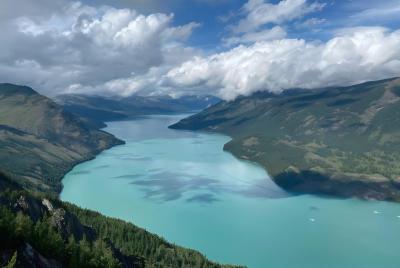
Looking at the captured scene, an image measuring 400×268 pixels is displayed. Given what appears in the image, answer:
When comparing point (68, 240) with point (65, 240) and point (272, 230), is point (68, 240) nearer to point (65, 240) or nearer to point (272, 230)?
point (65, 240)

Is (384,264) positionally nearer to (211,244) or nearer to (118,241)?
Answer: (211,244)

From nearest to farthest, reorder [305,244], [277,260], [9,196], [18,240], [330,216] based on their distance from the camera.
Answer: [18,240]
[9,196]
[277,260]
[305,244]
[330,216]

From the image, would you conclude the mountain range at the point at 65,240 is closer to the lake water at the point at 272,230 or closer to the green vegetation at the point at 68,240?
the green vegetation at the point at 68,240

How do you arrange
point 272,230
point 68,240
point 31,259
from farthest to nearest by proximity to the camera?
point 272,230 < point 68,240 < point 31,259

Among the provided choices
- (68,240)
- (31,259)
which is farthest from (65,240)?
(31,259)

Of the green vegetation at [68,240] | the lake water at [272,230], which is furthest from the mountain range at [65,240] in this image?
the lake water at [272,230]

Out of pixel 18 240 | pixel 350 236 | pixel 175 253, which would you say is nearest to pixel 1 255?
pixel 18 240

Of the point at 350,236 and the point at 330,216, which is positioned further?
the point at 330,216

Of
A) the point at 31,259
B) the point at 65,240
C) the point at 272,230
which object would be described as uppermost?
the point at 31,259

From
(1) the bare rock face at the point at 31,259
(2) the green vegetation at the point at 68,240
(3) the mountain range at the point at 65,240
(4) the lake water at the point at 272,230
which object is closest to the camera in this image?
(1) the bare rock face at the point at 31,259

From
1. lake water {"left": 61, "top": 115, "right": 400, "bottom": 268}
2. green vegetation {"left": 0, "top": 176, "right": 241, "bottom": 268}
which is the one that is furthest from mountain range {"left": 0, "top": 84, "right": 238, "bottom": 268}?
lake water {"left": 61, "top": 115, "right": 400, "bottom": 268}

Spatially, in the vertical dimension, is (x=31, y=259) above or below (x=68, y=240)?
above
